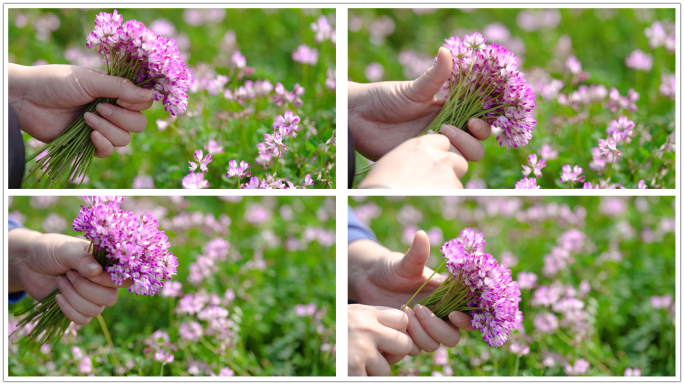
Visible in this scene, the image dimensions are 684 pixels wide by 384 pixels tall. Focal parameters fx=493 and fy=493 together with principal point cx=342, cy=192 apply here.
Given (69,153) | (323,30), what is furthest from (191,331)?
(323,30)

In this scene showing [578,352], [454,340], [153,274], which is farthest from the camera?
[578,352]

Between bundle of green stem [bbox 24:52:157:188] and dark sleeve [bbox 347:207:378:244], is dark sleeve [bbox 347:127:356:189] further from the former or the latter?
bundle of green stem [bbox 24:52:157:188]

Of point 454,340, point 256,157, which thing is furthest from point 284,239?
point 454,340

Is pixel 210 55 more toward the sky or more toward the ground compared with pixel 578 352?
more toward the sky

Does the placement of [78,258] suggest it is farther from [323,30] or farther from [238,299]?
[323,30]

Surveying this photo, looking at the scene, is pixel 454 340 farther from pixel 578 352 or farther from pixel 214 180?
pixel 214 180

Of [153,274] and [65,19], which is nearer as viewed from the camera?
[153,274]
